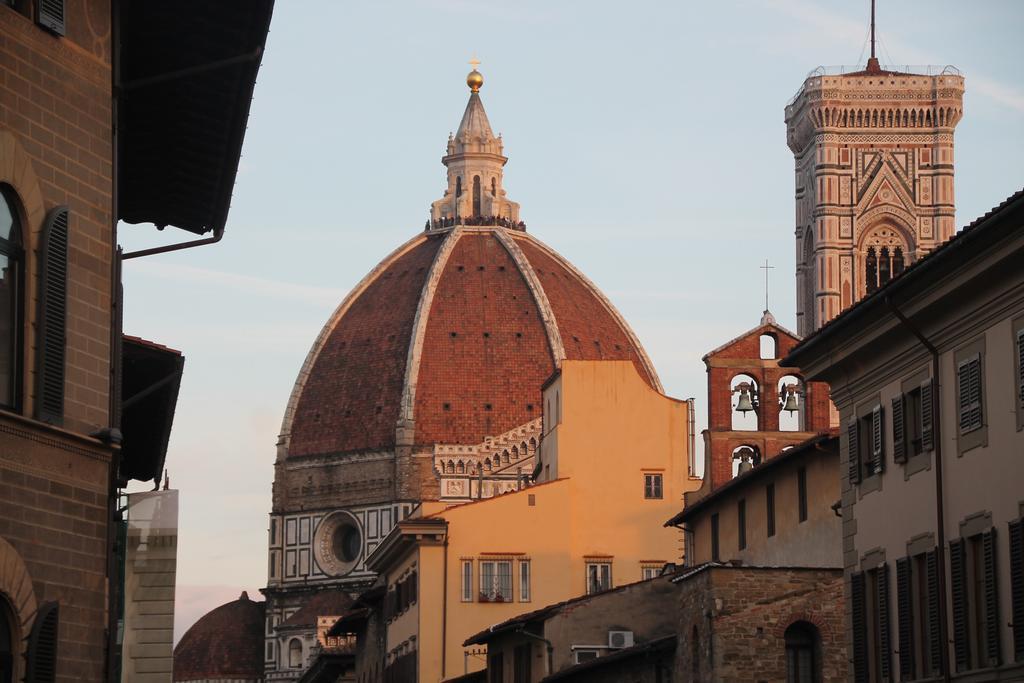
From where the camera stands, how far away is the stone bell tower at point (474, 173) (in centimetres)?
17775

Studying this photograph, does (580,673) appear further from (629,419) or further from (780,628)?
(629,419)

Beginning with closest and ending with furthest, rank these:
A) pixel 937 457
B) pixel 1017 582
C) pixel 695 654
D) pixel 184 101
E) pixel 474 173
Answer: pixel 184 101 < pixel 1017 582 < pixel 937 457 < pixel 695 654 < pixel 474 173

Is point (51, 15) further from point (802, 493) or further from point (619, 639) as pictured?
point (619, 639)

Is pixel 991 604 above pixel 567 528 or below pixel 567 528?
below

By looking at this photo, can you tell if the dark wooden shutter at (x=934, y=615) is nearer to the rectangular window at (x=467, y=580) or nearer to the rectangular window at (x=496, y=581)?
the rectangular window at (x=496, y=581)

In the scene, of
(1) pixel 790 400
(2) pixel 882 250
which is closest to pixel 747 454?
(1) pixel 790 400

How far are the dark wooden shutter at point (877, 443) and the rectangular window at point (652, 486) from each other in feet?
98.1

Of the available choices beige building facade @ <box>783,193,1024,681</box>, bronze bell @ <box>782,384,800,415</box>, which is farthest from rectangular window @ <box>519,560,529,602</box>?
beige building facade @ <box>783,193,1024,681</box>

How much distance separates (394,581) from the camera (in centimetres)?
6750

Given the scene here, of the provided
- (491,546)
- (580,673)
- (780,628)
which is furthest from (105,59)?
(491,546)

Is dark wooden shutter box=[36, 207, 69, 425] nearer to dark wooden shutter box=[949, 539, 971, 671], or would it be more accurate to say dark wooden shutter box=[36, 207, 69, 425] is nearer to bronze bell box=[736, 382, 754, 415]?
dark wooden shutter box=[949, 539, 971, 671]

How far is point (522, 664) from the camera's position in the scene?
50.5 metres

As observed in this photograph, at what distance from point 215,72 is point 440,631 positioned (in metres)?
42.7

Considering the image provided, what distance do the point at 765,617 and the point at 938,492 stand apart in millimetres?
9590
